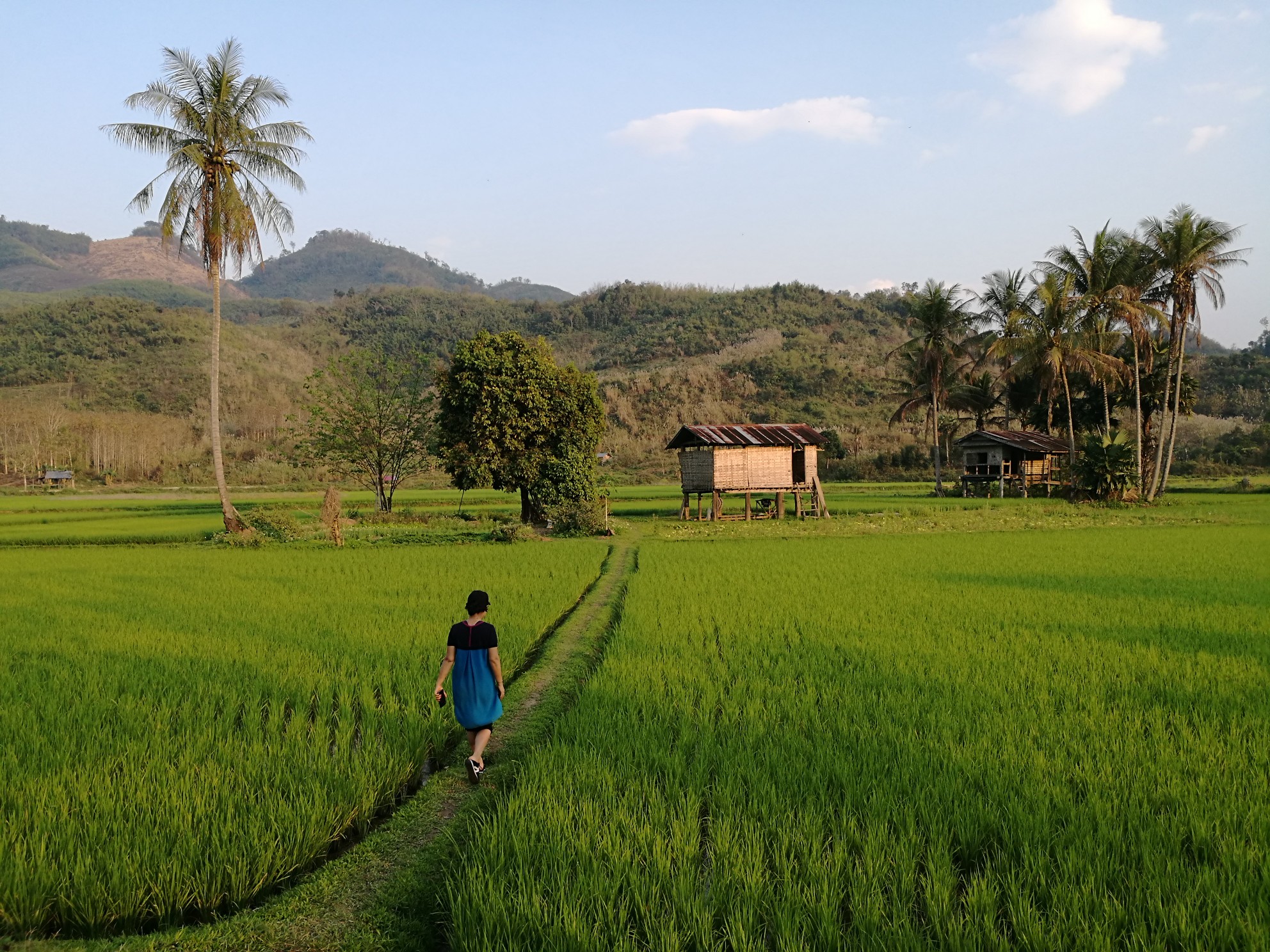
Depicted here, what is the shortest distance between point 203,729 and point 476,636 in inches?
98.1

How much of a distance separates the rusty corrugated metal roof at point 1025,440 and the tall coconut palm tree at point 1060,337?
2541 mm

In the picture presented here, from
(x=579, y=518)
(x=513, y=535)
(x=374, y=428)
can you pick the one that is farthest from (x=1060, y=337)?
(x=374, y=428)

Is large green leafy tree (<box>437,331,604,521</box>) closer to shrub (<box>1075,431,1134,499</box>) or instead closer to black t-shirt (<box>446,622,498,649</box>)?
black t-shirt (<box>446,622,498,649</box>)

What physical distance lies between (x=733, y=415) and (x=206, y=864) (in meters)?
69.7

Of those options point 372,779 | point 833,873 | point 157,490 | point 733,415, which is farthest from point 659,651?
point 733,415

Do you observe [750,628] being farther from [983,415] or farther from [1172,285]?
[983,415]

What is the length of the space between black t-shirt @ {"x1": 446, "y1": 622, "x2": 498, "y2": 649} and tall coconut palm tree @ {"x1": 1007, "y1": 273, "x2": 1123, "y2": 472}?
110ft

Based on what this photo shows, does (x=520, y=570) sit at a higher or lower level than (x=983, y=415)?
lower

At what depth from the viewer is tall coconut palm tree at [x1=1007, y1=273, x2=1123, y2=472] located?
32.3 meters

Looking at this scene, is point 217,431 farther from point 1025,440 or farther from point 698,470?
point 1025,440

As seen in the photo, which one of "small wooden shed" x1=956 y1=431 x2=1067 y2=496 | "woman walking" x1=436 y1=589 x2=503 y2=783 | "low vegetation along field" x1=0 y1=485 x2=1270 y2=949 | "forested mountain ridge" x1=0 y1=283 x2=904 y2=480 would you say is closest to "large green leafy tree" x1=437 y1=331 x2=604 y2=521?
"low vegetation along field" x1=0 y1=485 x2=1270 y2=949

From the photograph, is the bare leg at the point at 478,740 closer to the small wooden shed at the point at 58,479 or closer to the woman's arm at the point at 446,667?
the woman's arm at the point at 446,667

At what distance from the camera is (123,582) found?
13.7 m

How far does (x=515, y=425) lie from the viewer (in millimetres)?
24297
